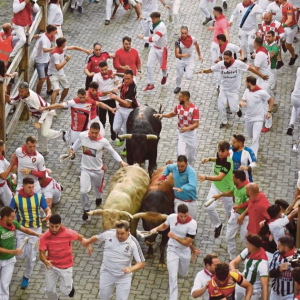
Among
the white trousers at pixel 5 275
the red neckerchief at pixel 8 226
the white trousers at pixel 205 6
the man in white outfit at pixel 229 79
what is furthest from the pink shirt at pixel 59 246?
the white trousers at pixel 205 6

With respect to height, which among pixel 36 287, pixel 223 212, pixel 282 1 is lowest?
pixel 36 287

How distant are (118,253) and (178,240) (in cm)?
118

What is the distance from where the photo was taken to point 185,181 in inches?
636

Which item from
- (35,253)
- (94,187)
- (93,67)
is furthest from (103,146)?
(93,67)

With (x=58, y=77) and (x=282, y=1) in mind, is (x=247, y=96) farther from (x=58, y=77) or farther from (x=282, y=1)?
(x=282, y=1)

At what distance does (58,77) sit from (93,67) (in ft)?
3.56

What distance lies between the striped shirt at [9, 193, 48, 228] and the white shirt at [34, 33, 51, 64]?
7.03 m

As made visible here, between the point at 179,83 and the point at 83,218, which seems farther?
the point at 179,83

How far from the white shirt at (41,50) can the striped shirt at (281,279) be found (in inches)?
376

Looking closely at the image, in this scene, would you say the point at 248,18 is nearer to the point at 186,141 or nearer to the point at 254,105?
the point at 254,105

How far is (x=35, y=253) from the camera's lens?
15.3 meters

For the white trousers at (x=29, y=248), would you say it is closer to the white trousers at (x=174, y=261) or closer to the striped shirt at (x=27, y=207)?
the striped shirt at (x=27, y=207)

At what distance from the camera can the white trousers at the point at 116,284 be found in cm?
1428

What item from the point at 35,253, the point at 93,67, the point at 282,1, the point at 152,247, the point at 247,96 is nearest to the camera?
the point at 35,253
